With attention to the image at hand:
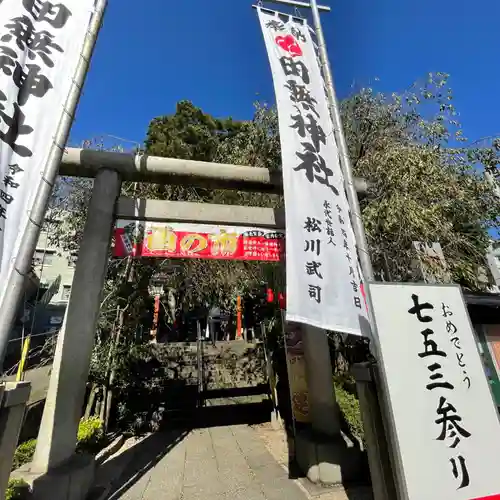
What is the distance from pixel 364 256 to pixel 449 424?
182 cm

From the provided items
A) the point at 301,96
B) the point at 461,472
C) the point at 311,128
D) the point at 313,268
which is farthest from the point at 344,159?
the point at 461,472

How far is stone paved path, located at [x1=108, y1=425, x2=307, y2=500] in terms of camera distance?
17.4ft

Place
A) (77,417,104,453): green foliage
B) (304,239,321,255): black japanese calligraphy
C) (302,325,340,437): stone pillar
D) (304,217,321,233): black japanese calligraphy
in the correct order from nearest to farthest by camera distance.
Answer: (304,239,321,255): black japanese calligraphy → (304,217,321,233): black japanese calligraphy → (302,325,340,437): stone pillar → (77,417,104,453): green foliage

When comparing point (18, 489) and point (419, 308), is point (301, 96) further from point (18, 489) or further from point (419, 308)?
point (18, 489)

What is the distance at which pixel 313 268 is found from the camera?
361 cm

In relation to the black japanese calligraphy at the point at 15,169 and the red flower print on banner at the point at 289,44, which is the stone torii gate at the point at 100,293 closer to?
the red flower print on banner at the point at 289,44

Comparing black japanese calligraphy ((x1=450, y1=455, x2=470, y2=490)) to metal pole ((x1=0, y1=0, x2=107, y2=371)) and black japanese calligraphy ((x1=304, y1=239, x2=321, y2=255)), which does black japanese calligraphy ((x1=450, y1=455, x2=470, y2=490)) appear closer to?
black japanese calligraphy ((x1=304, y1=239, x2=321, y2=255))

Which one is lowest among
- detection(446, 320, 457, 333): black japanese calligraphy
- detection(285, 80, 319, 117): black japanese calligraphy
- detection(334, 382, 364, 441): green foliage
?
detection(334, 382, 364, 441): green foliage

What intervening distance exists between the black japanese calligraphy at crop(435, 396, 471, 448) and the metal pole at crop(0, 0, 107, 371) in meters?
3.77

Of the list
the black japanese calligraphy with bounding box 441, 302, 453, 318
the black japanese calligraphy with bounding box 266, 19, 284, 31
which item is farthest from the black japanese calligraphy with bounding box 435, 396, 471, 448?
the black japanese calligraphy with bounding box 266, 19, 284, 31

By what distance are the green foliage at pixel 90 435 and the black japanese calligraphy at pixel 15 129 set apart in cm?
590

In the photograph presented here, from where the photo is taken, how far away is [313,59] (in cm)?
535

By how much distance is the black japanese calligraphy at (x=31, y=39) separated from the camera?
11.6 ft

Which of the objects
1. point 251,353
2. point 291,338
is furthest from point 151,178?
point 251,353
